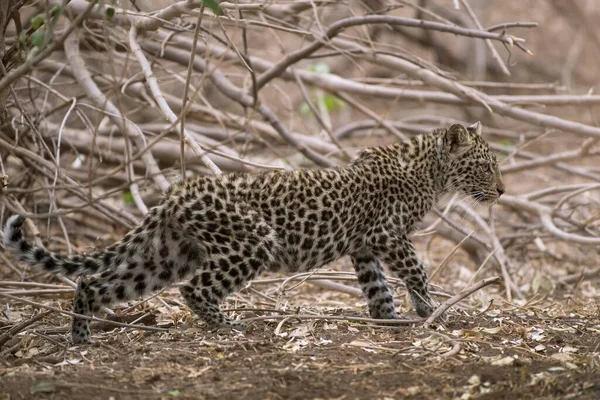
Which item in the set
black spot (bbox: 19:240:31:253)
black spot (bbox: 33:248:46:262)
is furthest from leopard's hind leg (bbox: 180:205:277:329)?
black spot (bbox: 19:240:31:253)

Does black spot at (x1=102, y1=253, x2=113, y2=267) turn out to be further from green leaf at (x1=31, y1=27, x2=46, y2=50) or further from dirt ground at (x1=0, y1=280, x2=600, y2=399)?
green leaf at (x1=31, y1=27, x2=46, y2=50)

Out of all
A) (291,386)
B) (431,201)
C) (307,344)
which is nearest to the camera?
(291,386)

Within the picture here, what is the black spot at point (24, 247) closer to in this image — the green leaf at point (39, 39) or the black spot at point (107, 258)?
the black spot at point (107, 258)

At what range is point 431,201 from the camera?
7570mm

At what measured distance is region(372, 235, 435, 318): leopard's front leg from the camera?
277 inches

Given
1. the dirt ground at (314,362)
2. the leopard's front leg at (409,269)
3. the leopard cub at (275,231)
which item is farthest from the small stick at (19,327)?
the leopard's front leg at (409,269)

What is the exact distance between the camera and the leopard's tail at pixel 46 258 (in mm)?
5938

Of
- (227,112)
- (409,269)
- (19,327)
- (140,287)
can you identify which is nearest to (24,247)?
(19,327)

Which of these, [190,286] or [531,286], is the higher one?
[190,286]

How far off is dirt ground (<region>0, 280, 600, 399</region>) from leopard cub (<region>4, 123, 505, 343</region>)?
0.35 metres

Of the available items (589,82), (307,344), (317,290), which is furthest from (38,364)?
(589,82)

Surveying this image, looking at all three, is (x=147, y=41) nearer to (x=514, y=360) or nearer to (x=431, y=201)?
(x=431, y=201)

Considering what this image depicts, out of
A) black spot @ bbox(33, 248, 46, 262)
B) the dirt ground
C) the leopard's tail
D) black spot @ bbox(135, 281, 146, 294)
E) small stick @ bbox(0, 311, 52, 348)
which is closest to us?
the dirt ground

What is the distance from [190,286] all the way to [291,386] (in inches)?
55.7
